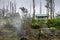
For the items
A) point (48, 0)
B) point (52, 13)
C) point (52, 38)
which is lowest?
point (52, 38)

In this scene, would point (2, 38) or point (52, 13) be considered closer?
point (2, 38)

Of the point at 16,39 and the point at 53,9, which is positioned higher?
the point at 53,9

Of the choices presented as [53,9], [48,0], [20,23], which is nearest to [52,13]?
[53,9]

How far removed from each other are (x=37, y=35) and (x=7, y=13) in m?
9.10

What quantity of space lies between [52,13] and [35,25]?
7.49 m

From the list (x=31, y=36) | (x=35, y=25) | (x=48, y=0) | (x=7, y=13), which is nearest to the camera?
(x=31, y=36)

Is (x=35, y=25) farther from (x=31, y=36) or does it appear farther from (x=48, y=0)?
(x=48, y=0)

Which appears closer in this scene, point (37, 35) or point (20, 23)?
point (37, 35)

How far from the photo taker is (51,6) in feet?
77.6

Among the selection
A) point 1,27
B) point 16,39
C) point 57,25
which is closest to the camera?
point 16,39

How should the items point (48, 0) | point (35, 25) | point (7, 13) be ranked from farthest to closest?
point (48, 0)
point (7, 13)
point (35, 25)

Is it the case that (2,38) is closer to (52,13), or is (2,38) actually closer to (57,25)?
(57,25)

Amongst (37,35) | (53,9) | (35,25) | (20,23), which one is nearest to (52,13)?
(53,9)

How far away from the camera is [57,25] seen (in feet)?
56.9
